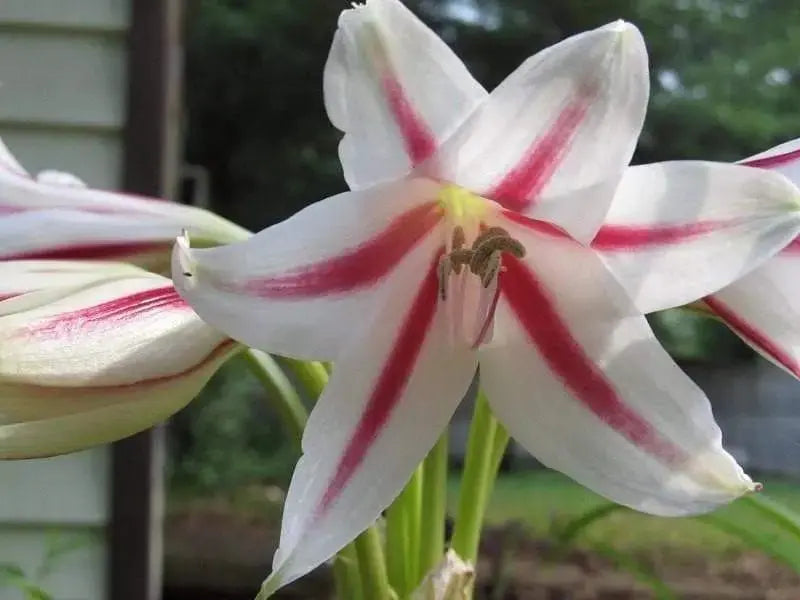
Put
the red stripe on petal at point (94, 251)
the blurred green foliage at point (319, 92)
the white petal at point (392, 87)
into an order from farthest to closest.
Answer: the blurred green foliage at point (319, 92), the red stripe on petal at point (94, 251), the white petal at point (392, 87)

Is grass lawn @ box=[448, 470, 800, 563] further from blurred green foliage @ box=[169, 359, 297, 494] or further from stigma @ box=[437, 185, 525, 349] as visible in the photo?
stigma @ box=[437, 185, 525, 349]

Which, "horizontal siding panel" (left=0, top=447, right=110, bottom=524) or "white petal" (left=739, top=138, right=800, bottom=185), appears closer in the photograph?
"white petal" (left=739, top=138, right=800, bottom=185)

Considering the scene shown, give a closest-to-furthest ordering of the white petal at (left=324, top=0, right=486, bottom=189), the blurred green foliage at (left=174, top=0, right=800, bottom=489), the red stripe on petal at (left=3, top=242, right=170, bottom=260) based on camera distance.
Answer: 1. the white petal at (left=324, top=0, right=486, bottom=189)
2. the red stripe on petal at (left=3, top=242, right=170, bottom=260)
3. the blurred green foliage at (left=174, top=0, right=800, bottom=489)

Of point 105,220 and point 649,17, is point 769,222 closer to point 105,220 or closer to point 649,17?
point 105,220

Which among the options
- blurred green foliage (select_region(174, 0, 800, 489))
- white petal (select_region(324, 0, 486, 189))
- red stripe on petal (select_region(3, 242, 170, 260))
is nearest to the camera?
white petal (select_region(324, 0, 486, 189))

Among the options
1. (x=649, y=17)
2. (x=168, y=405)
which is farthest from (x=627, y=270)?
(x=649, y=17)

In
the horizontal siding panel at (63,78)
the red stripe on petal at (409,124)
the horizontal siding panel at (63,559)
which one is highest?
the red stripe on petal at (409,124)

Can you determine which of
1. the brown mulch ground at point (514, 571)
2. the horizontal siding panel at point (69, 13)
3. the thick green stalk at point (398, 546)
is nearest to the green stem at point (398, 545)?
the thick green stalk at point (398, 546)

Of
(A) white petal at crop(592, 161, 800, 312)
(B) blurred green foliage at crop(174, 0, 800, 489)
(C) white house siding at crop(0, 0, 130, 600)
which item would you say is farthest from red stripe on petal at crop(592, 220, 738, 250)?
(C) white house siding at crop(0, 0, 130, 600)

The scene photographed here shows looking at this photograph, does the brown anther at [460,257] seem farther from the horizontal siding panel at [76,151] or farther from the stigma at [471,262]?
the horizontal siding panel at [76,151]
